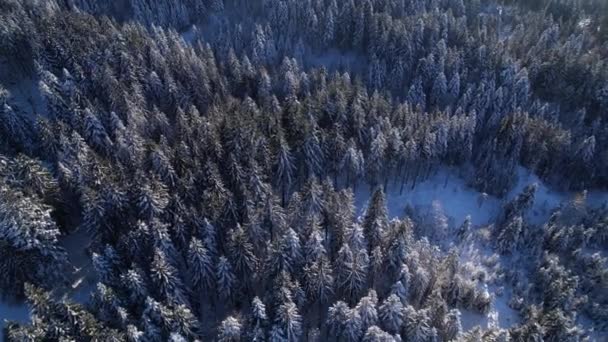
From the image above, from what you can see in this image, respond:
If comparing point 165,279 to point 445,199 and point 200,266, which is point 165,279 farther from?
point 445,199

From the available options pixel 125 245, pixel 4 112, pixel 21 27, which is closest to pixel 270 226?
pixel 125 245

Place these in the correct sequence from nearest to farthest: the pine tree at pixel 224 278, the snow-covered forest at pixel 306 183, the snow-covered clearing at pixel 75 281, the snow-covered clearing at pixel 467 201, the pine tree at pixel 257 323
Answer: the pine tree at pixel 257 323
the snow-covered forest at pixel 306 183
the pine tree at pixel 224 278
the snow-covered clearing at pixel 75 281
the snow-covered clearing at pixel 467 201

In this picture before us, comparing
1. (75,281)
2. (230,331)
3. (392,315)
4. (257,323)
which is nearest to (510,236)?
(392,315)

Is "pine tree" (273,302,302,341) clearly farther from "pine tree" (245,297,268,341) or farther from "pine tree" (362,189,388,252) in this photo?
"pine tree" (362,189,388,252)

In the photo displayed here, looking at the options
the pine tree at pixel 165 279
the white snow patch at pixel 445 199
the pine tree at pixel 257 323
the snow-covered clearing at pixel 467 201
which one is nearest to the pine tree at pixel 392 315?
the pine tree at pixel 257 323

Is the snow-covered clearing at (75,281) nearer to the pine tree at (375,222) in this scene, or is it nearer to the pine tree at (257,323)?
the pine tree at (257,323)

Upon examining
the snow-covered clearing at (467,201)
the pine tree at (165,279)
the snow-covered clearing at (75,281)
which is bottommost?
the snow-covered clearing at (467,201)

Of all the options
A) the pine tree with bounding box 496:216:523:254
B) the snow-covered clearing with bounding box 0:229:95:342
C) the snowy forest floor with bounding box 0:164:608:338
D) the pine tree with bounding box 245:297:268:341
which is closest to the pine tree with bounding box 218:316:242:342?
the pine tree with bounding box 245:297:268:341
